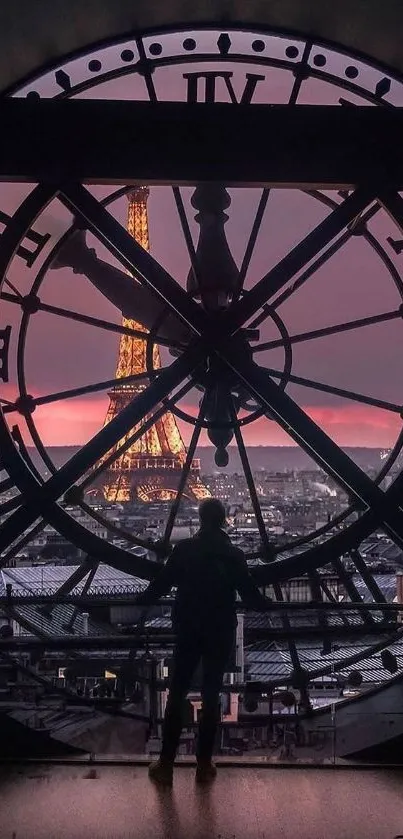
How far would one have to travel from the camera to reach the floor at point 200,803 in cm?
252

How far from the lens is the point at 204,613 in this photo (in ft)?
9.42

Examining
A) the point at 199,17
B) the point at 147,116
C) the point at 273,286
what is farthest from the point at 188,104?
the point at 199,17

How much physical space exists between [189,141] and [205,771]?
201cm

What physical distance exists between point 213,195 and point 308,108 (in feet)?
4.77

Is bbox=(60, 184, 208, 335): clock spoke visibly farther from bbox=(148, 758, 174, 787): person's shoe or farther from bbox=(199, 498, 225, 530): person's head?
bbox=(148, 758, 174, 787): person's shoe

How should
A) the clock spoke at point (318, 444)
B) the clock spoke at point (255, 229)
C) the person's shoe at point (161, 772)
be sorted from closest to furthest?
the person's shoe at point (161, 772) < the clock spoke at point (318, 444) < the clock spoke at point (255, 229)

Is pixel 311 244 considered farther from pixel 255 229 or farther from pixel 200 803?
pixel 200 803

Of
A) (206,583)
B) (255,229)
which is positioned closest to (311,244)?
(206,583)

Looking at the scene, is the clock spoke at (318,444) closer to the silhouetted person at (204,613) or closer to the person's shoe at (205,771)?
the silhouetted person at (204,613)

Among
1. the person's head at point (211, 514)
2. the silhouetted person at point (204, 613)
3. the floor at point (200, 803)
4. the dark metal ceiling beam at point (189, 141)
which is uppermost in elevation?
the dark metal ceiling beam at point (189, 141)

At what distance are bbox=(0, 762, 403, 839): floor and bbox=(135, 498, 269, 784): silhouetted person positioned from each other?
0.37ft

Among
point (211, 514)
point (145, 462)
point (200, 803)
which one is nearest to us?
point (200, 803)

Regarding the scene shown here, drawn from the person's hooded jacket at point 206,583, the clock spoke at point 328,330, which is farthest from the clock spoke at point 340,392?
the person's hooded jacket at point 206,583

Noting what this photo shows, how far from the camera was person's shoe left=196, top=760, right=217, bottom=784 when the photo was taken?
2867 mm
